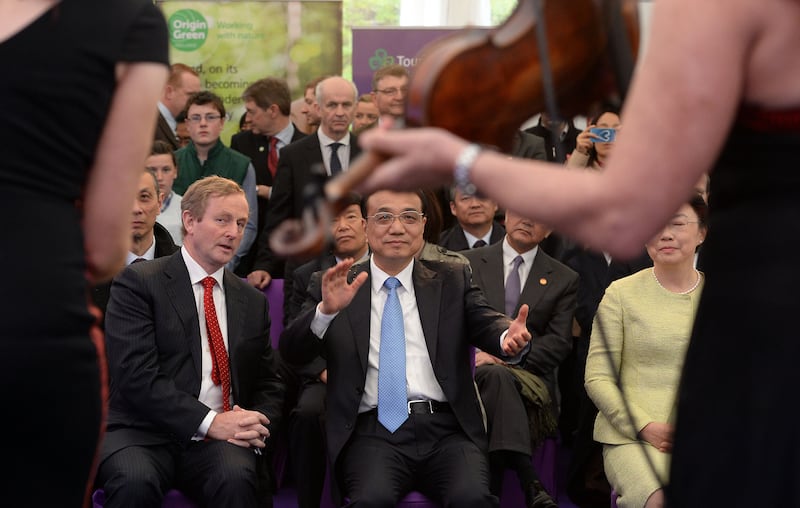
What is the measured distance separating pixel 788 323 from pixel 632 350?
10.6ft

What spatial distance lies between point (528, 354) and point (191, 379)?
1.46m

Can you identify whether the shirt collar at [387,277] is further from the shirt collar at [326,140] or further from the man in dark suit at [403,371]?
the shirt collar at [326,140]

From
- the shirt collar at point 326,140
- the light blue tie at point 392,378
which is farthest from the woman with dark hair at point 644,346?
the shirt collar at point 326,140

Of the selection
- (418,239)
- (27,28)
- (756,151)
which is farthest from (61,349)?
(418,239)

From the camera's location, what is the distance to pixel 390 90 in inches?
289

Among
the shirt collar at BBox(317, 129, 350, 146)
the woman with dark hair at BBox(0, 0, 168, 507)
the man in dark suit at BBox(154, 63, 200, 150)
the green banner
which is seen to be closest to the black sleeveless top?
the woman with dark hair at BBox(0, 0, 168, 507)

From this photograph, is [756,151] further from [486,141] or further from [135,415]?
[135,415]

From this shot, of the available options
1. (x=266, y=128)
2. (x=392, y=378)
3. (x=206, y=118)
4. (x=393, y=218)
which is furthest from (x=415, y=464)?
(x=266, y=128)

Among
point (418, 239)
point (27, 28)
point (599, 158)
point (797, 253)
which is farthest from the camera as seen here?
point (599, 158)

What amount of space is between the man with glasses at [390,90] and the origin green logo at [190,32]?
222 centimetres

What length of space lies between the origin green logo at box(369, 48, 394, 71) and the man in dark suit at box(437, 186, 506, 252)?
2883 mm

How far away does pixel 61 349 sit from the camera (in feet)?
5.74

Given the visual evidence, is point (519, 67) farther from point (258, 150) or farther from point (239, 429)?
point (258, 150)

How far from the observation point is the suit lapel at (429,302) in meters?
4.59
